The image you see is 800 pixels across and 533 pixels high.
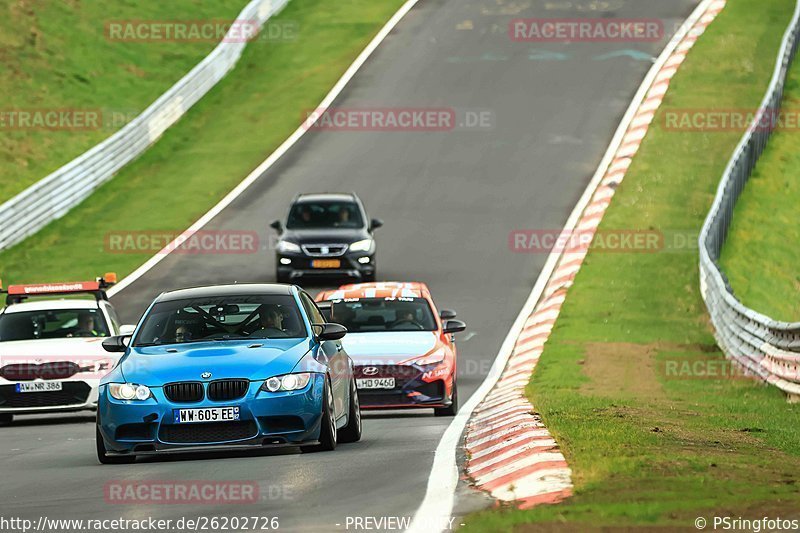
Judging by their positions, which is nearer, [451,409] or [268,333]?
[268,333]

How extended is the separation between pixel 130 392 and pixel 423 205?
23738 mm

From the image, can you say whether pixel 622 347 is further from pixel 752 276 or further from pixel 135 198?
pixel 135 198

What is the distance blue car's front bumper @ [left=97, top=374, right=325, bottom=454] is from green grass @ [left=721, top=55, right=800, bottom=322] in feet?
58.7

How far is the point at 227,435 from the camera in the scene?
11758 millimetres

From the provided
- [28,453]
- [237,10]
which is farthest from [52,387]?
[237,10]

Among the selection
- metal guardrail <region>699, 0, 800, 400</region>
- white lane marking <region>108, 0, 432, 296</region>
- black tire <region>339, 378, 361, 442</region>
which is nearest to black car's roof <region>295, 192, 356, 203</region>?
white lane marking <region>108, 0, 432, 296</region>

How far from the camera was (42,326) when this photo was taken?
19.7 meters

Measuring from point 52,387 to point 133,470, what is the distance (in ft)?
23.1

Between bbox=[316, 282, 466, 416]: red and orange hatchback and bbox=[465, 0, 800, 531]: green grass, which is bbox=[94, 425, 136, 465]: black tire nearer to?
bbox=[465, 0, 800, 531]: green grass
